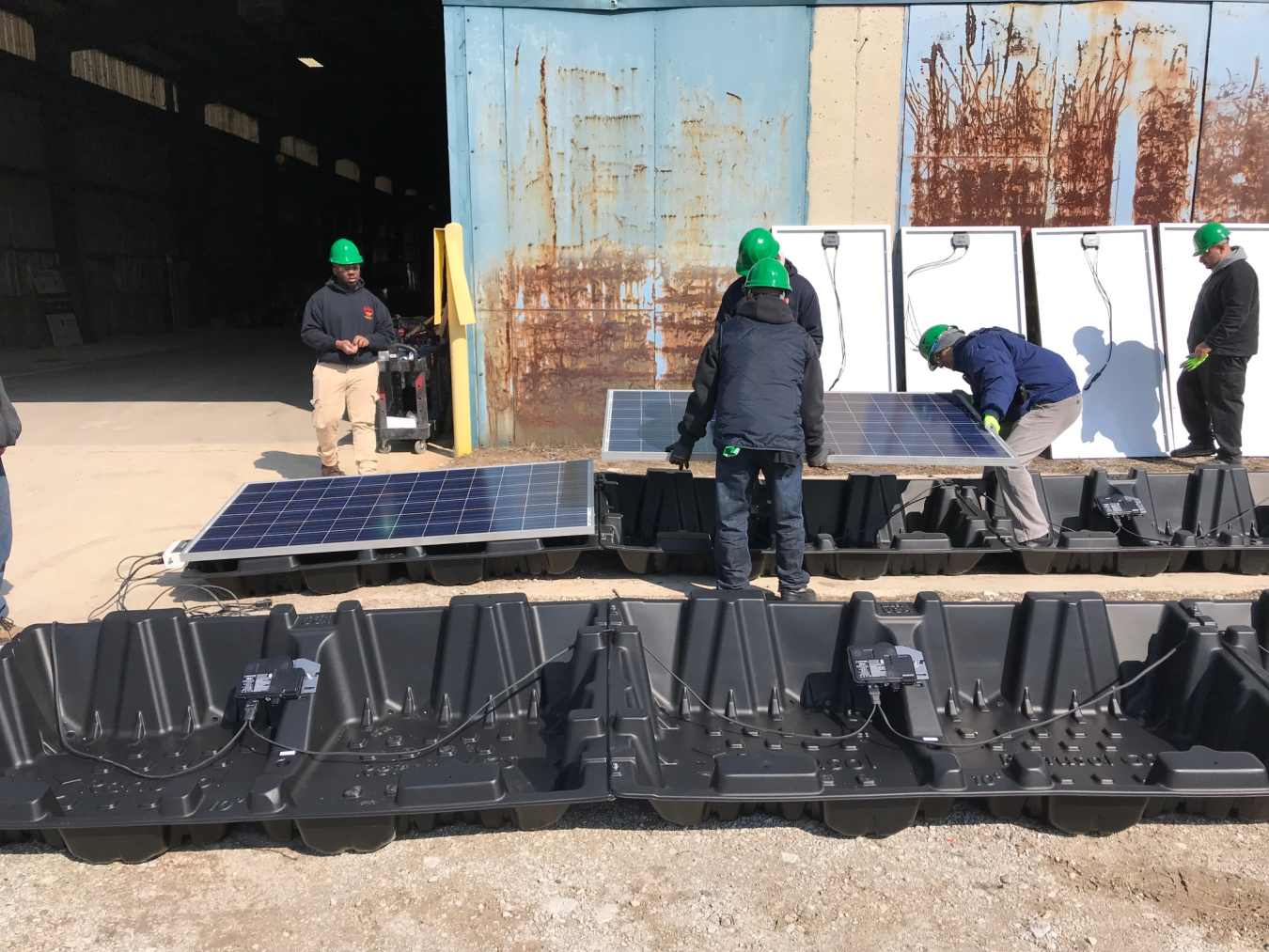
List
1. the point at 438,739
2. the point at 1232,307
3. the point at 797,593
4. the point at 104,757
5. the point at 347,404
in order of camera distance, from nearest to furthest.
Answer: the point at 104,757
the point at 438,739
the point at 797,593
the point at 347,404
the point at 1232,307

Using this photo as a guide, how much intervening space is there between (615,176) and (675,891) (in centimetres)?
673

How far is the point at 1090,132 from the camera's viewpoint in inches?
337

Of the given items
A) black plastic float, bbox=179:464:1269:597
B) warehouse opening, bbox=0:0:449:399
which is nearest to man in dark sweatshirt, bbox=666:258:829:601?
black plastic float, bbox=179:464:1269:597

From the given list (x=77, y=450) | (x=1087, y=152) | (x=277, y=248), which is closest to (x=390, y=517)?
(x=77, y=450)

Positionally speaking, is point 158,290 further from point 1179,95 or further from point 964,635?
point 964,635

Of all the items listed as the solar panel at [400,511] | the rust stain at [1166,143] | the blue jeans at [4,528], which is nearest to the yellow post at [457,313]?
the solar panel at [400,511]

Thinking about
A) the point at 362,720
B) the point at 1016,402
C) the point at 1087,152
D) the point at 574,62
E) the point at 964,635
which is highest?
the point at 574,62

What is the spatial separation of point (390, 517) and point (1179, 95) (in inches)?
308

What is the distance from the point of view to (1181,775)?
3316mm

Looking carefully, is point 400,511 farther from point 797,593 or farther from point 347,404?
point 797,593

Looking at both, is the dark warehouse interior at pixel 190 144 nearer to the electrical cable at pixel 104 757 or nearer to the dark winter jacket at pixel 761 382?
the dark winter jacket at pixel 761 382

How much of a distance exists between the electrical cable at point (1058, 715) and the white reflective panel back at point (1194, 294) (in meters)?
5.45

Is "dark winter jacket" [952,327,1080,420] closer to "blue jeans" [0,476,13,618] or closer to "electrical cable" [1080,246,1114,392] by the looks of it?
"electrical cable" [1080,246,1114,392]

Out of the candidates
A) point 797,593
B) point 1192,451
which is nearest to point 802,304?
point 797,593
